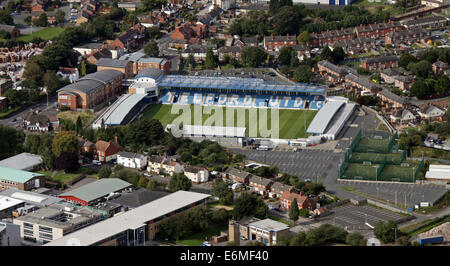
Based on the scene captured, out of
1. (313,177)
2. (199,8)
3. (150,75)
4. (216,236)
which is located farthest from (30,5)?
(216,236)

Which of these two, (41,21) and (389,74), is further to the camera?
(41,21)

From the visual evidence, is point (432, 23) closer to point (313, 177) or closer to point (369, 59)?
point (369, 59)

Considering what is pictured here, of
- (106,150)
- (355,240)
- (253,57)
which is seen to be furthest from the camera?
(253,57)

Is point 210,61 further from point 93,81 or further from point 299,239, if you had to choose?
point 299,239

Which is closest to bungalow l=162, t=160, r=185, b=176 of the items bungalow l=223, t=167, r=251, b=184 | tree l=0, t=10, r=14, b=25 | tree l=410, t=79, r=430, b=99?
bungalow l=223, t=167, r=251, b=184

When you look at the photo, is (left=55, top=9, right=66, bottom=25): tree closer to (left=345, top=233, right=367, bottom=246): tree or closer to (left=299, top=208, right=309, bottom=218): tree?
(left=299, top=208, right=309, bottom=218): tree

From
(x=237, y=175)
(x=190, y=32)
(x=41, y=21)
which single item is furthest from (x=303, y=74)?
(x=41, y=21)
